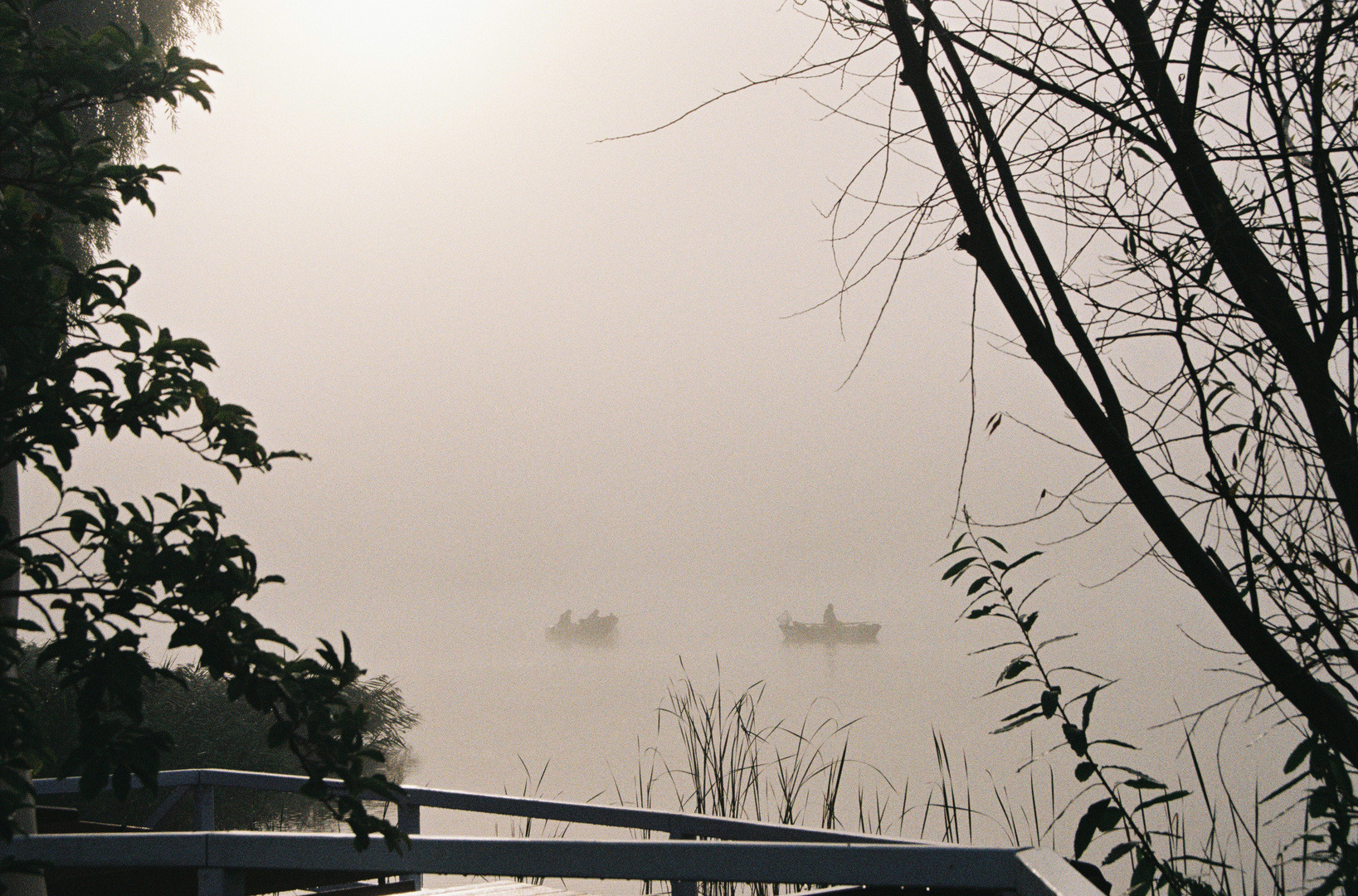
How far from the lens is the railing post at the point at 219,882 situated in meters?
1.00

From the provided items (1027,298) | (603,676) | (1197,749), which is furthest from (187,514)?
(603,676)

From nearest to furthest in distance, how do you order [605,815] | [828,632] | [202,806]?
1. [605,815]
2. [202,806]
3. [828,632]

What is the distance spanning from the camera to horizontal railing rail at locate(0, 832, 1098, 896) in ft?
2.73

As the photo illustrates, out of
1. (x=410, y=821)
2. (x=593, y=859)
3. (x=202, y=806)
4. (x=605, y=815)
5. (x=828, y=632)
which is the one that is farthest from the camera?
(x=828, y=632)

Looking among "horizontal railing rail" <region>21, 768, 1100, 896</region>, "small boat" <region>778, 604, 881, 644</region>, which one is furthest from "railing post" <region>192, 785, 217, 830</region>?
"small boat" <region>778, 604, 881, 644</region>

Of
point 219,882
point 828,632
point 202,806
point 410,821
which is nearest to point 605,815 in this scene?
point 410,821

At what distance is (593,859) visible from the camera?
918 millimetres

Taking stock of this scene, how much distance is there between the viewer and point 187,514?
105 cm

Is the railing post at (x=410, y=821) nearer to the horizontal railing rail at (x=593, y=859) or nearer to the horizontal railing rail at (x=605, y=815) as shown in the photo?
the horizontal railing rail at (x=605, y=815)

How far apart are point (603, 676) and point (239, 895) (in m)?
10.8

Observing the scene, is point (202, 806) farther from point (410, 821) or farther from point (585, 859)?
point (585, 859)

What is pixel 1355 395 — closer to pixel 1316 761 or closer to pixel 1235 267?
pixel 1235 267

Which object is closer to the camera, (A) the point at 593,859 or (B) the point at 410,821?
(A) the point at 593,859

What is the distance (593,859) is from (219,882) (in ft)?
1.36
